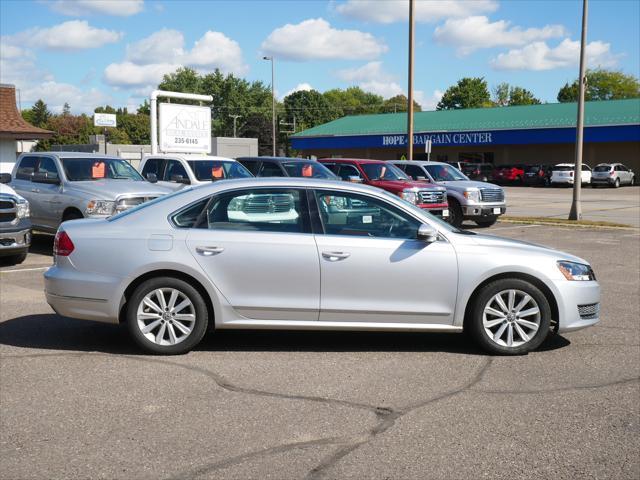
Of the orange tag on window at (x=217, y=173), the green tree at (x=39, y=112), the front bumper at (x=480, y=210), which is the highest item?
the green tree at (x=39, y=112)

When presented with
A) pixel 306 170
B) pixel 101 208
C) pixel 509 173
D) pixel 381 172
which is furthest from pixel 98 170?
pixel 509 173

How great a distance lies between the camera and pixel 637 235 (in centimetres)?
1822

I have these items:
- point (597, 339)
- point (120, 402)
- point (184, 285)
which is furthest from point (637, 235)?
point (120, 402)

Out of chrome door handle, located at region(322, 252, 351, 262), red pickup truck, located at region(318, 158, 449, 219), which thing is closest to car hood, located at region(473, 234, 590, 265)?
chrome door handle, located at region(322, 252, 351, 262)

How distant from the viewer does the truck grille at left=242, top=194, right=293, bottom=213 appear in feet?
21.7

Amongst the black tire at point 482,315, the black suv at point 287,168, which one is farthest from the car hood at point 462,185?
the black tire at point 482,315

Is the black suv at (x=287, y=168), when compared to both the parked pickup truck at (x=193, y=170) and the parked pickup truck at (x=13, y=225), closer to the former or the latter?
the parked pickup truck at (x=193, y=170)

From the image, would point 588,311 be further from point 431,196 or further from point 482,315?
point 431,196

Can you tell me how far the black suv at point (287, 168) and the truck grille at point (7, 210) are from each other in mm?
6702

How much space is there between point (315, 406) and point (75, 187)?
9.66 metres

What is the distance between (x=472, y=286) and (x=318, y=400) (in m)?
1.97

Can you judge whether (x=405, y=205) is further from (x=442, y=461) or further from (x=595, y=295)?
(x=442, y=461)

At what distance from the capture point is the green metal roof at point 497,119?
175 feet

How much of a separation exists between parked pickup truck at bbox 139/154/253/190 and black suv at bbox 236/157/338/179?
1.23m
